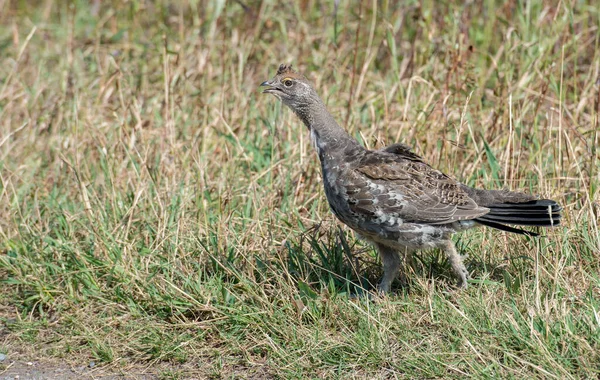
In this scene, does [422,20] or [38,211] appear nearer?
[38,211]

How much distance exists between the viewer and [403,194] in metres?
5.17

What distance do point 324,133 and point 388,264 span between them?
0.98 meters

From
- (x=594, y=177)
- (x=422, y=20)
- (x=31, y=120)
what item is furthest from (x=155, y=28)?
(x=594, y=177)

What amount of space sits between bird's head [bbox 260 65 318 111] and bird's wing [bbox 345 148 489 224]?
25.3 inches

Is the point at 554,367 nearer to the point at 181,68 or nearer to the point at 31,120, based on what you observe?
the point at 181,68

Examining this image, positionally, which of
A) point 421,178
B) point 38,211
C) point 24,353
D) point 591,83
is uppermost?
point 591,83

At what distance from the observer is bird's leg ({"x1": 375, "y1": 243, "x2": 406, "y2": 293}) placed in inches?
209

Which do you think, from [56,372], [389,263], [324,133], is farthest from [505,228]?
[56,372]

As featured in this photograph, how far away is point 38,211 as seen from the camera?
612 centimetres

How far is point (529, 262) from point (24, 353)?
10.4 feet

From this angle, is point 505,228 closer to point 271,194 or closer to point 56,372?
point 271,194

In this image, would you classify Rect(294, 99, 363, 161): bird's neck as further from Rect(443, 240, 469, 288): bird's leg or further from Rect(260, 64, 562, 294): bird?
Rect(443, 240, 469, 288): bird's leg

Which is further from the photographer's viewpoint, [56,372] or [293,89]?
[293,89]

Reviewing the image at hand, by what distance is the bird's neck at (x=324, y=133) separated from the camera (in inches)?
216
